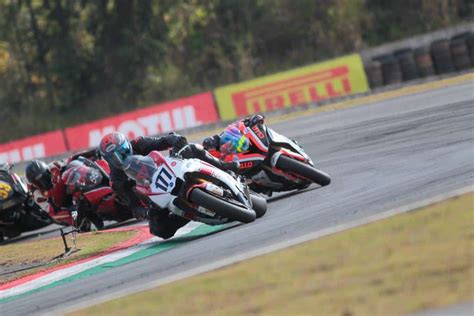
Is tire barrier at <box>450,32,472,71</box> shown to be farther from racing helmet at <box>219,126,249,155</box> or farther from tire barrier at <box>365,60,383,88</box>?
racing helmet at <box>219,126,249,155</box>

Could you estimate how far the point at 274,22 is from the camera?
41344 millimetres

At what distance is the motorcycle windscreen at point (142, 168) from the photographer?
10695 mm

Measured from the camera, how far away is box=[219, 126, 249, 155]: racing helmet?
12.0 metres

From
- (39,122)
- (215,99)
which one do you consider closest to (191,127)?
(215,99)

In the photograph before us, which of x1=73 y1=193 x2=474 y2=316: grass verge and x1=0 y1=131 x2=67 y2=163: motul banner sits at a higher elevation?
x1=73 y1=193 x2=474 y2=316: grass verge

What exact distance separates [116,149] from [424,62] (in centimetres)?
1660

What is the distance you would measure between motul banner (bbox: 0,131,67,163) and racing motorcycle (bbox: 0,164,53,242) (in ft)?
41.7

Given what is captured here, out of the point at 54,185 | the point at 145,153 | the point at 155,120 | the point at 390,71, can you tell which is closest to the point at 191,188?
the point at 145,153

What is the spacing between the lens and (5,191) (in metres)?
16.0

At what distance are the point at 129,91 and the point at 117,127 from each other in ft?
38.7

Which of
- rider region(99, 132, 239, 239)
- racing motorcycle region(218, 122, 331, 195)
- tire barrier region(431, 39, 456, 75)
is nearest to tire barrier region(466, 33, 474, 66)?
tire barrier region(431, 39, 456, 75)

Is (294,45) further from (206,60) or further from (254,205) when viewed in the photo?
(254,205)

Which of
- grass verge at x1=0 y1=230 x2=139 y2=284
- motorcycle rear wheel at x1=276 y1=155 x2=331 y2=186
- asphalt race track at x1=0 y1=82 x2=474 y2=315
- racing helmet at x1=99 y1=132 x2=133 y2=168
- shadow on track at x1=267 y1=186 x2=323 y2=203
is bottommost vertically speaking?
grass verge at x1=0 y1=230 x2=139 y2=284

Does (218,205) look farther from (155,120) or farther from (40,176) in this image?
(155,120)
